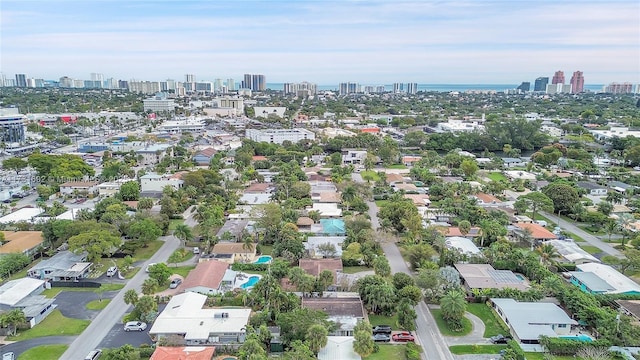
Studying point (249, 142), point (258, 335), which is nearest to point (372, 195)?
point (258, 335)

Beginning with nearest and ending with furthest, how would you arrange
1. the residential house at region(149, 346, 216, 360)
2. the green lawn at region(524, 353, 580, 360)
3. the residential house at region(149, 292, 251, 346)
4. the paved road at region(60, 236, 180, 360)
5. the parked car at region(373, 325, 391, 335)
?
the residential house at region(149, 346, 216, 360) < the green lawn at region(524, 353, 580, 360) < the paved road at region(60, 236, 180, 360) < the residential house at region(149, 292, 251, 346) < the parked car at region(373, 325, 391, 335)

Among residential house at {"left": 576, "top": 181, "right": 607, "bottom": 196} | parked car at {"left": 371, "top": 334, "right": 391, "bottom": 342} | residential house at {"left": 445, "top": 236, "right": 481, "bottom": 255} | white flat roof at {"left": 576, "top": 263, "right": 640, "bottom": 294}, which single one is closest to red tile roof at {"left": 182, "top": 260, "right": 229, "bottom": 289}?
parked car at {"left": 371, "top": 334, "right": 391, "bottom": 342}

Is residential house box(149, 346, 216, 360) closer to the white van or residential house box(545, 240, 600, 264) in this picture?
the white van

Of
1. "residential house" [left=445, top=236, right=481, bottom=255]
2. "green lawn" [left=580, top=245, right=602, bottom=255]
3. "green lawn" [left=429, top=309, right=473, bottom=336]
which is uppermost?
"residential house" [left=445, top=236, right=481, bottom=255]

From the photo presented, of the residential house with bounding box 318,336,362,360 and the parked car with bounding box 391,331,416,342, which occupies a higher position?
the residential house with bounding box 318,336,362,360

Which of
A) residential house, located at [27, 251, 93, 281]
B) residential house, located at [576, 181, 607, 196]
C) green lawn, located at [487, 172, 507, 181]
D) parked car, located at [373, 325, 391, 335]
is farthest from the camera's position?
green lawn, located at [487, 172, 507, 181]

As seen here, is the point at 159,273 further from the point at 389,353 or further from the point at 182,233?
the point at 389,353
